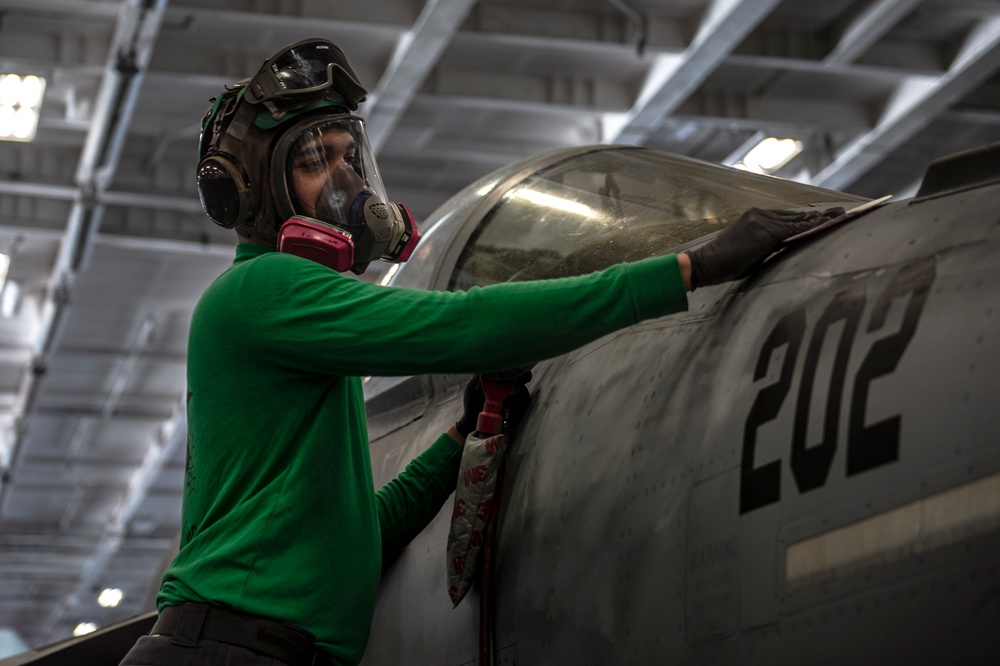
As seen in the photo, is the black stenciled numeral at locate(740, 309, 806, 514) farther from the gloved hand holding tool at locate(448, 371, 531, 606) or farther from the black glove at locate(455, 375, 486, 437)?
the black glove at locate(455, 375, 486, 437)

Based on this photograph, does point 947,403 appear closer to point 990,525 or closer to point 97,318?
point 990,525

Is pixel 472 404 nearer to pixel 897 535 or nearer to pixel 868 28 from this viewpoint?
pixel 897 535

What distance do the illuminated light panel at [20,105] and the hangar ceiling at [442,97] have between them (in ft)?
0.54

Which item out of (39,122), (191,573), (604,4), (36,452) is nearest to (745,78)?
(604,4)

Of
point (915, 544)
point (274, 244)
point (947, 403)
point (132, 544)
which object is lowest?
point (915, 544)

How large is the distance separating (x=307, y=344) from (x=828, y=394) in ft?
4.06

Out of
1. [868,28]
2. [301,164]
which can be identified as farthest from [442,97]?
[301,164]

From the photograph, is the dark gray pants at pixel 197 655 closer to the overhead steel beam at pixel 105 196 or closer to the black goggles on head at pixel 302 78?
the black goggles on head at pixel 302 78

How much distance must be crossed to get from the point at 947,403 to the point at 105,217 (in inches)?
647

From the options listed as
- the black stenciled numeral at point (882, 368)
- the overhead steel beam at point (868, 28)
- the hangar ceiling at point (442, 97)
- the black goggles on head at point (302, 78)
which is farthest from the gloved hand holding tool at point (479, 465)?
the overhead steel beam at point (868, 28)

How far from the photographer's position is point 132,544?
3238 cm

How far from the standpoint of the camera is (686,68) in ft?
43.5

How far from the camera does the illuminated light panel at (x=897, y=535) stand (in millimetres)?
1978

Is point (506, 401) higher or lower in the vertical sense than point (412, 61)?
lower
